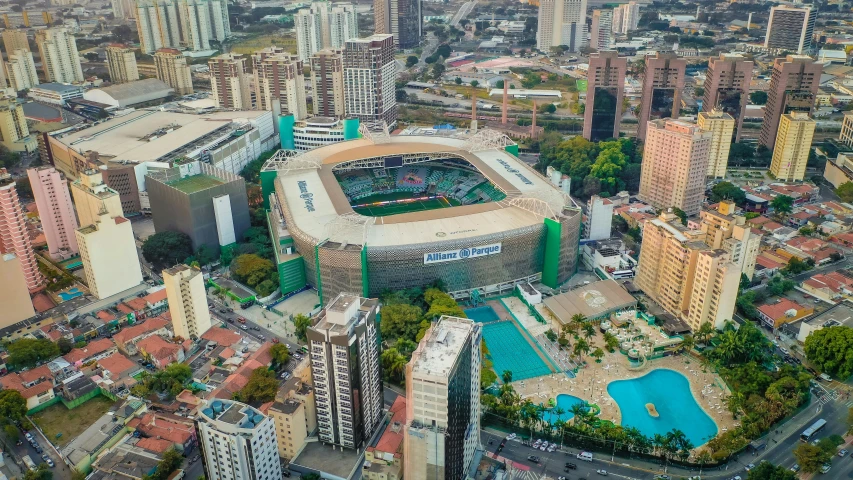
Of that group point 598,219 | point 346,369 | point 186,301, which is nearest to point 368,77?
point 598,219

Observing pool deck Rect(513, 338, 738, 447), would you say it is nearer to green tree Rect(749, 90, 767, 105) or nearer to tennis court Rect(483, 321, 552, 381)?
tennis court Rect(483, 321, 552, 381)

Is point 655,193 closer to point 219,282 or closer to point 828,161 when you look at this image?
point 828,161

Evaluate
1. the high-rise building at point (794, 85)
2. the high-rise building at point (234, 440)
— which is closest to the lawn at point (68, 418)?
the high-rise building at point (234, 440)

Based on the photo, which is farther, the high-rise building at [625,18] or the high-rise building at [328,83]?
the high-rise building at [625,18]

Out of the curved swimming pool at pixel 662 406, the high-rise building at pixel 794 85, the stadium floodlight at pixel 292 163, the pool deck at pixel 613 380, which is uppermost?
the high-rise building at pixel 794 85

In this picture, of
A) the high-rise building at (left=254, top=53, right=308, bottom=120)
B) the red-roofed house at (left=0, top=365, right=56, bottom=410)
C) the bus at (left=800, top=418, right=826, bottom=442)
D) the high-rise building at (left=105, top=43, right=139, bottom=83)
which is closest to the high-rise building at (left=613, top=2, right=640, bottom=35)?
the high-rise building at (left=254, top=53, right=308, bottom=120)

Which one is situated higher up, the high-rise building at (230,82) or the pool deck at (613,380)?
the high-rise building at (230,82)

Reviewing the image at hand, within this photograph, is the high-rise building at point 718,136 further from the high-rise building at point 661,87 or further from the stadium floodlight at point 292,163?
the stadium floodlight at point 292,163

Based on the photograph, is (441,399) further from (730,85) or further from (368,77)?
(730,85)
